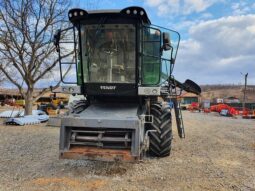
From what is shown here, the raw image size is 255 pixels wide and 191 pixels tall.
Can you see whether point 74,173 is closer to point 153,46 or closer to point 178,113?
point 153,46

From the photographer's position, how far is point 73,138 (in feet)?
24.5

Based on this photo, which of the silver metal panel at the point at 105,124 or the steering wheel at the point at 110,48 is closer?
the silver metal panel at the point at 105,124

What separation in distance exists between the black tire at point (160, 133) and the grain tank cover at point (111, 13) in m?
2.37

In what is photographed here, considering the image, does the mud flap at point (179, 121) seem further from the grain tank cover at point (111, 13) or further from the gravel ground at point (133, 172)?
the grain tank cover at point (111, 13)

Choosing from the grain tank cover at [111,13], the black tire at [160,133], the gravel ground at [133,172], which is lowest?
the gravel ground at [133,172]

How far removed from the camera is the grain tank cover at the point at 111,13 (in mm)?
7879

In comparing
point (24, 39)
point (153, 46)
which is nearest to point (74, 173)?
point (153, 46)

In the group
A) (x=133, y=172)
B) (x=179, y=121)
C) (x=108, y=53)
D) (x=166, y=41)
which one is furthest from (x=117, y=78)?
(x=179, y=121)

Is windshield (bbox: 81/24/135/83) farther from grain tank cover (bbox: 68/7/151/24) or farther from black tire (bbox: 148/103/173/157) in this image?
black tire (bbox: 148/103/173/157)

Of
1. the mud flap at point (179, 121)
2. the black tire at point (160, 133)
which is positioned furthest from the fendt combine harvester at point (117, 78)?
the mud flap at point (179, 121)

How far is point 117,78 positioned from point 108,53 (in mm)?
652

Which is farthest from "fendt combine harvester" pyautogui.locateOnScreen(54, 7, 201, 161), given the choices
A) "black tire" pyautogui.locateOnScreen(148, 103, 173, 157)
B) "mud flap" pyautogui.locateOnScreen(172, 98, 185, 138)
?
"mud flap" pyautogui.locateOnScreen(172, 98, 185, 138)

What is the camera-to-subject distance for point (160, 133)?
867 cm

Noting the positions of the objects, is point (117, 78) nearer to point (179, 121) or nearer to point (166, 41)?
point (166, 41)
